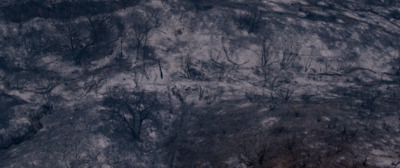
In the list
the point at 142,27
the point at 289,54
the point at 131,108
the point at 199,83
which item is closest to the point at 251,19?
the point at 289,54

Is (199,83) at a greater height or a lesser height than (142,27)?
lesser

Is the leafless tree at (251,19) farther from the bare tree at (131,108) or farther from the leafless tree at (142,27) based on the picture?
the bare tree at (131,108)

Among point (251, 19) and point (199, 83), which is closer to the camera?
point (199, 83)

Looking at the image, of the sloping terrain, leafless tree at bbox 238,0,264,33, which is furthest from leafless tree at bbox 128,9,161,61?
leafless tree at bbox 238,0,264,33

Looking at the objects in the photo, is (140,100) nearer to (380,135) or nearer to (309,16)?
(380,135)

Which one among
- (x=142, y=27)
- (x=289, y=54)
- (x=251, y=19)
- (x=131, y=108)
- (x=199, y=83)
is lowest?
(x=131, y=108)

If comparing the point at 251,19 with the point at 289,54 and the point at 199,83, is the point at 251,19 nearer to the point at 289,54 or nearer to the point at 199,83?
the point at 289,54

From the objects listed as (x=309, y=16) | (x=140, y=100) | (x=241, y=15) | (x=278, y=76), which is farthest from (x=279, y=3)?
(x=140, y=100)

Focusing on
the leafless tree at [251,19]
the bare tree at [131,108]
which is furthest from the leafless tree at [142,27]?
the leafless tree at [251,19]

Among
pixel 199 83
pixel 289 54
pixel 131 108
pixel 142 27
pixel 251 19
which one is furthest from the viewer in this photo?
pixel 251 19
